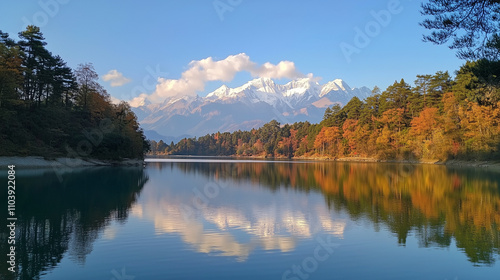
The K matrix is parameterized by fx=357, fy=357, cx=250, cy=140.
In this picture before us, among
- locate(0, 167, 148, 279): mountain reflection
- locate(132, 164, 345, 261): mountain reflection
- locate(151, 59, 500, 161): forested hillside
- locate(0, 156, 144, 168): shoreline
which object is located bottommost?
locate(132, 164, 345, 261): mountain reflection

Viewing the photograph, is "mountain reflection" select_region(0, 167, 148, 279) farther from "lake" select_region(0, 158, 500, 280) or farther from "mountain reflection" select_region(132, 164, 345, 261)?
"mountain reflection" select_region(132, 164, 345, 261)

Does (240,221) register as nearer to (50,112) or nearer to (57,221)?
(57,221)

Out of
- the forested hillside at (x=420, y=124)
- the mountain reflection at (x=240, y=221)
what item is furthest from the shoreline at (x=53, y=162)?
the forested hillside at (x=420, y=124)

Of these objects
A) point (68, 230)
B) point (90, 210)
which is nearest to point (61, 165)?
point (90, 210)

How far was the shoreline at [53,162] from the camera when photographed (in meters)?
43.1

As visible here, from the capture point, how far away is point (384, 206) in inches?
775

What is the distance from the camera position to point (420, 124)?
3009 inches

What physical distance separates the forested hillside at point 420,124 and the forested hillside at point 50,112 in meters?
49.2

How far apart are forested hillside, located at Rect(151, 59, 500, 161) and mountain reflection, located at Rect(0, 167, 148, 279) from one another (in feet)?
59.2

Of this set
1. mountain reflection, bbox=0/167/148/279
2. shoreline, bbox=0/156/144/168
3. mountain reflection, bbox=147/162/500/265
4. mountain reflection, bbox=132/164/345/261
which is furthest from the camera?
shoreline, bbox=0/156/144/168

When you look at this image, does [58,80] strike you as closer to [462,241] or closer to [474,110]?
[462,241]

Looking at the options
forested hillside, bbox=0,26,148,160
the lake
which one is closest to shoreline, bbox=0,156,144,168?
forested hillside, bbox=0,26,148,160

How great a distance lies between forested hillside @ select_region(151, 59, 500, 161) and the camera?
57.7 m

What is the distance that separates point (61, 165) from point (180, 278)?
161 ft
